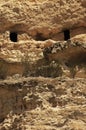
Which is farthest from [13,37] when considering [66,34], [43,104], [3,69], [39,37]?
[43,104]

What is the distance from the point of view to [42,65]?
13.8m

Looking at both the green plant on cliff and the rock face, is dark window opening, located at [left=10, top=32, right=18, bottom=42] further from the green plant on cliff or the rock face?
the green plant on cliff

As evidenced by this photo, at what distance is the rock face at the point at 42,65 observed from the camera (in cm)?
1070

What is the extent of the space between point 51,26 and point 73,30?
581 millimetres

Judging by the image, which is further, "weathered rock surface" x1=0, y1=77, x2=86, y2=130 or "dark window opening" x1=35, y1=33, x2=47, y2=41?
"dark window opening" x1=35, y1=33, x2=47, y2=41

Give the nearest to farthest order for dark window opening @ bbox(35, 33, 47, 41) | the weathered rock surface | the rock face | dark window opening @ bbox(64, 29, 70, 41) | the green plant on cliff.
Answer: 1. the weathered rock surface
2. the rock face
3. the green plant on cliff
4. dark window opening @ bbox(64, 29, 70, 41)
5. dark window opening @ bbox(35, 33, 47, 41)

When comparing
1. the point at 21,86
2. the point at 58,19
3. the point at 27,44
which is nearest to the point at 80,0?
the point at 58,19

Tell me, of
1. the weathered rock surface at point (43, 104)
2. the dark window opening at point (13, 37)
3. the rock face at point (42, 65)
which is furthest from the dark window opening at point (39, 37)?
the weathered rock surface at point (43, 104)

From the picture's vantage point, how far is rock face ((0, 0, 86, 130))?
35.1 feet

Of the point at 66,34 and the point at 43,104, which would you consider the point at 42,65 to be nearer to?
the point at 66,34

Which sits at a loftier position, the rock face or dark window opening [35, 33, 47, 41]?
the rock face

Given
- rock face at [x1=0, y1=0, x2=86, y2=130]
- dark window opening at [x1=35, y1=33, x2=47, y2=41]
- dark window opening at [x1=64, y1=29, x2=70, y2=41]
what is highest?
rock face at [x1=0, y1=0, x2=86, y2=130]

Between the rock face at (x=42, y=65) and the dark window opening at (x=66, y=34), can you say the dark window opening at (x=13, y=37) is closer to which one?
the rock face at (x=42, y=65)

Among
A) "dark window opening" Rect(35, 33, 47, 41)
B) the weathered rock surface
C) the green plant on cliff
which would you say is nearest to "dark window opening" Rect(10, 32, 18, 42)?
"dark window opening" Rect(35, 33, 47, 41)
